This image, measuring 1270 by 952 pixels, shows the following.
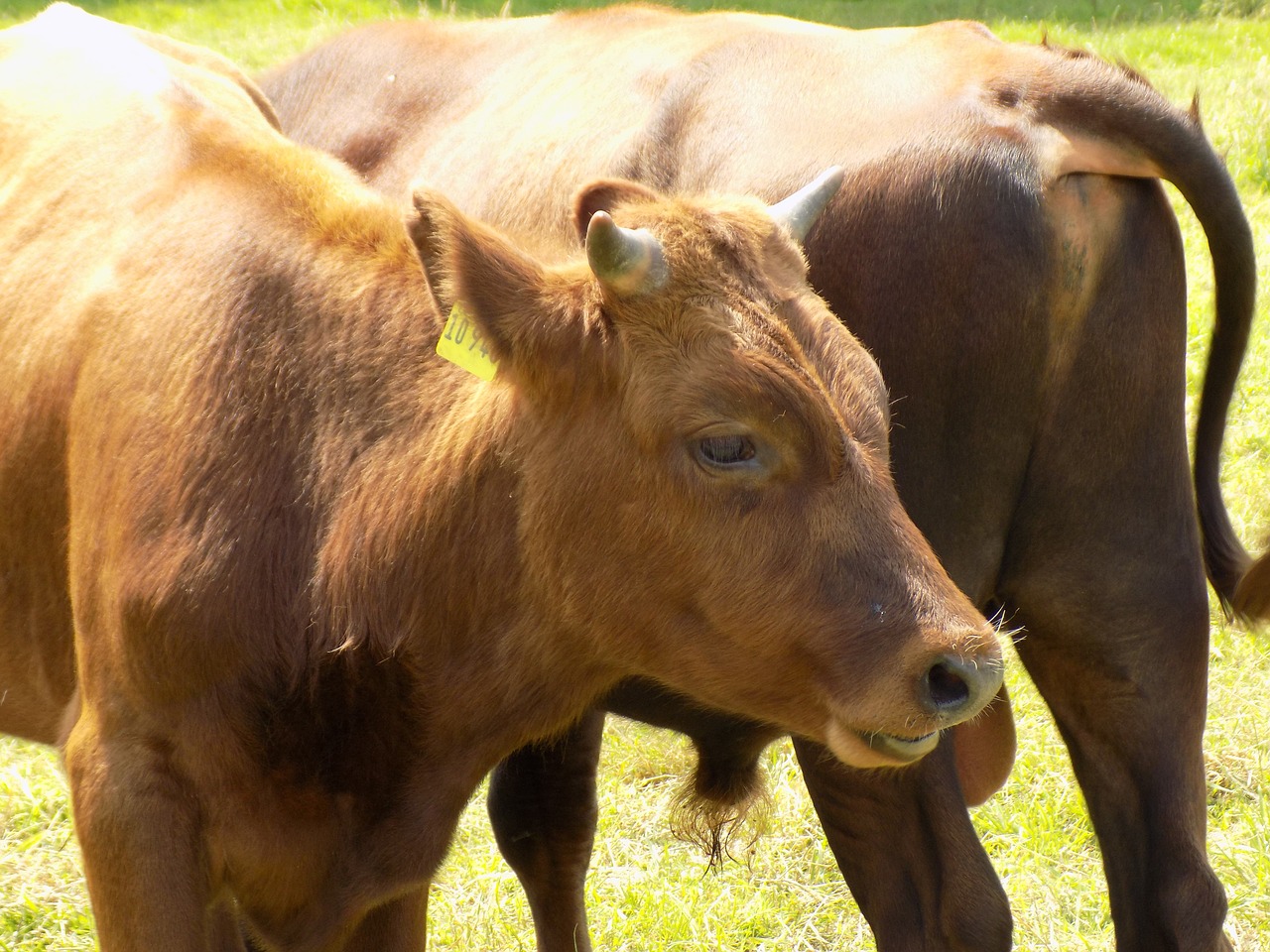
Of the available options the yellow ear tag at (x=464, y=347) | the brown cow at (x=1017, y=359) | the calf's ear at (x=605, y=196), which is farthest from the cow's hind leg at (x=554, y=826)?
the calf's ear at (x=605, y=196)

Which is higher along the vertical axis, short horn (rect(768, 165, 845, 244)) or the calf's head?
short horn (rect(768, 165, 845, 244))

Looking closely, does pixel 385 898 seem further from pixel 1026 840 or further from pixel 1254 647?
pixel 1254 647

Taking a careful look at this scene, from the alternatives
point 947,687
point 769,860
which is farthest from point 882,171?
point 769,860

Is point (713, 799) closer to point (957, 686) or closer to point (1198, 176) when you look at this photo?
point (957, 686)

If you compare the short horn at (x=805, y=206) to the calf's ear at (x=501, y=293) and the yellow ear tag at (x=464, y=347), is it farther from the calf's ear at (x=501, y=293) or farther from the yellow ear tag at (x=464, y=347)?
the yellow ear tag at (x=464, y=347)

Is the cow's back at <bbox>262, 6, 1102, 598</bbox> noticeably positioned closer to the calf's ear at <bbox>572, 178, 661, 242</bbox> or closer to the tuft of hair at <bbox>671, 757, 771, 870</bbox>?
the calf's ear at <bbox>572, 178, 661, 242</bbox>

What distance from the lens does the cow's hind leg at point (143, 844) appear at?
9.31 feet

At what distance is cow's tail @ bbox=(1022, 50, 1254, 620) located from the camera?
3244 mm

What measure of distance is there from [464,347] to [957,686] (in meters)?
1.11

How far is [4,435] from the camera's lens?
3.36 m

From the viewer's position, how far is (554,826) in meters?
4.10

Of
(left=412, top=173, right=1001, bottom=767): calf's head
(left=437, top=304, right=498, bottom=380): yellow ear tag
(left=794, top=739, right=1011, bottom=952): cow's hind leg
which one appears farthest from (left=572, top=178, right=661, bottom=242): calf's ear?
(left=794, top=739, right=1011, bottom=952): cow's hind leg

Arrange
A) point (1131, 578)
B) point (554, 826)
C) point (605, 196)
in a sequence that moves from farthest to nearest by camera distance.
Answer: point (554, 826) < point (1131, 578) < point (605, 196)

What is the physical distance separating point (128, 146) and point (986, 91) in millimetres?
2021
